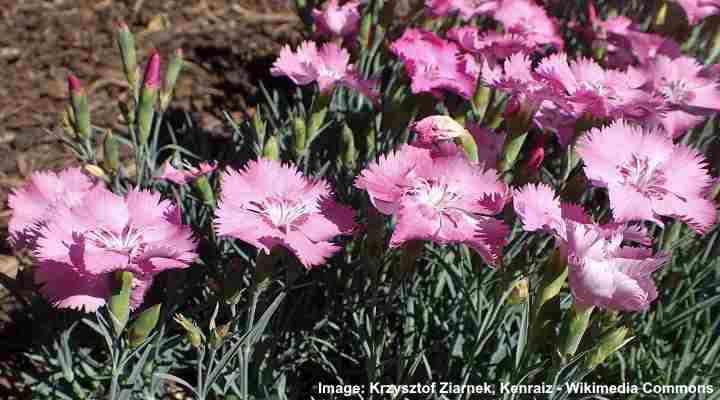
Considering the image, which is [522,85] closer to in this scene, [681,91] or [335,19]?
[681,91]

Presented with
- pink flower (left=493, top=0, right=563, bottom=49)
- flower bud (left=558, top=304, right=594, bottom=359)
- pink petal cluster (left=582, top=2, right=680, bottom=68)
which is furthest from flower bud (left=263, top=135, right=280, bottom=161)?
pink petal cluster (left=582, top=2, right=680, bottom=68)

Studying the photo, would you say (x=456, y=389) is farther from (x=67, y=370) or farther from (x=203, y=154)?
(x=203, y=154)

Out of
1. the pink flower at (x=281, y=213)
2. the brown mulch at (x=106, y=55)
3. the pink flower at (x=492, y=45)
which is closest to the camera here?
the pink flower at (x=281, y=213)

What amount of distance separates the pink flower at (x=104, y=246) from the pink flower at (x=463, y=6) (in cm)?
102

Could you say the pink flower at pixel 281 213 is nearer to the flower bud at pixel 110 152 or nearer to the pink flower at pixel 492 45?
the flower bud at pixel 110 152

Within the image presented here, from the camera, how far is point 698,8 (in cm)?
197

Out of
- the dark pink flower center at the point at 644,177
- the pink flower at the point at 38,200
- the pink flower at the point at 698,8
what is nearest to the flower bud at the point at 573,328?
the dark pink flower center at the point at 644,177

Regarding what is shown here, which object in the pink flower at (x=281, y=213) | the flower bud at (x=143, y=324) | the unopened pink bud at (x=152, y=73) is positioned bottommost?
the flower bud at (x=143, y=324)

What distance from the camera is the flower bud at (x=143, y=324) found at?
1.06 meters

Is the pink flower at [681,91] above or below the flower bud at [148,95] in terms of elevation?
above

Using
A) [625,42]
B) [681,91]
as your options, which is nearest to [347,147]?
[681,91]

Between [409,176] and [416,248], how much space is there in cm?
12

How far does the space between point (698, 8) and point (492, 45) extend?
809 millimetres

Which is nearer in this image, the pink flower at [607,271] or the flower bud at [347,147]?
the pink flower at [607,271]
